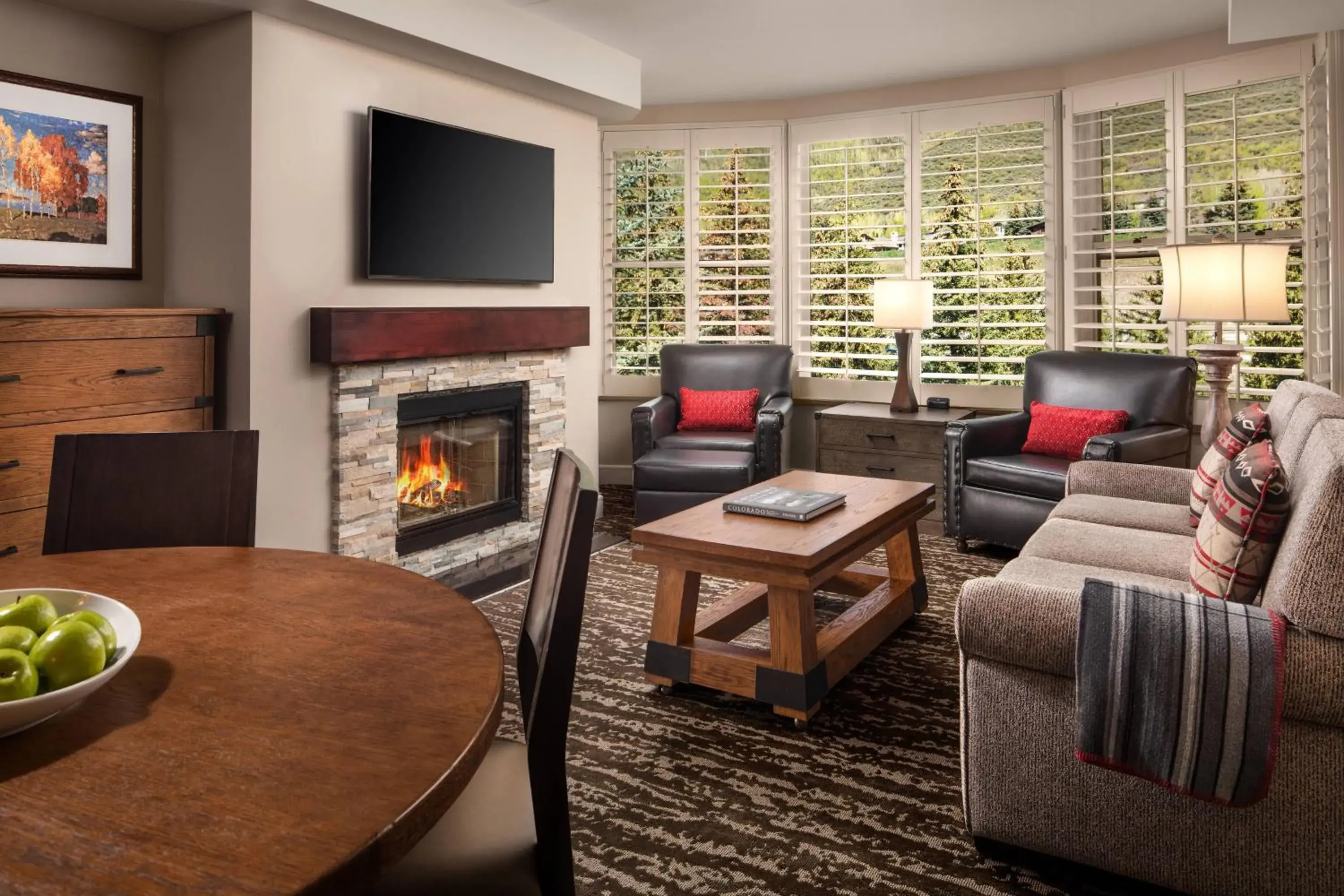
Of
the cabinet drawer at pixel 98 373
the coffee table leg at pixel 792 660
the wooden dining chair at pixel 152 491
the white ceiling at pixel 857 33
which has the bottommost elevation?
the coffee table leg at pixel 792 660

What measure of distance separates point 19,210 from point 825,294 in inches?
169

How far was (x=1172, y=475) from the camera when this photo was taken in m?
3.45

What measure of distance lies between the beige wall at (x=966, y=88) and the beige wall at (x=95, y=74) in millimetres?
3208

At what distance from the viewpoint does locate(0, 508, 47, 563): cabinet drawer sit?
2.97 meters

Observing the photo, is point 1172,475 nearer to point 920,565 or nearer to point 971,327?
point 920,565

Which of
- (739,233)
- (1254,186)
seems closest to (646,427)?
(739,233)

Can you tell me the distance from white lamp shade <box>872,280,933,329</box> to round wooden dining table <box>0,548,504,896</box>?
14.6 feet

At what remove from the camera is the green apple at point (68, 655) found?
0.94m

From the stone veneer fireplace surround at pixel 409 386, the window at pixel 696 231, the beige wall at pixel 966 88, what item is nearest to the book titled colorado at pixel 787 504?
the stone veneer fireplace surround at pixel 409 386

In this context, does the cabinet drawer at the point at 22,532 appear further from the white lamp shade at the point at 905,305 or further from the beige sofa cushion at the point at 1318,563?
the white lamp shade at the point at 905,305

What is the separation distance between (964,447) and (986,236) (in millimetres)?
1682

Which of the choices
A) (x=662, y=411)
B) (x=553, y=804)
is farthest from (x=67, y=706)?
(x=662, y=411)

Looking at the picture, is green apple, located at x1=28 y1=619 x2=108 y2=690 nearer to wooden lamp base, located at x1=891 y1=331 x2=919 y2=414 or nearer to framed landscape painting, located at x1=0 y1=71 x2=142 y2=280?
framed landscape painting, located at x1=0 y1=71 x2=142 y2=280

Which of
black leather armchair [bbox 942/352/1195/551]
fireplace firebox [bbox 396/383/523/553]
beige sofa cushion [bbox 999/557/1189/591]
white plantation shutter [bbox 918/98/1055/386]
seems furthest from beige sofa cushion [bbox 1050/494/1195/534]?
fireplace firebox [bbox 396/383/523/553]
